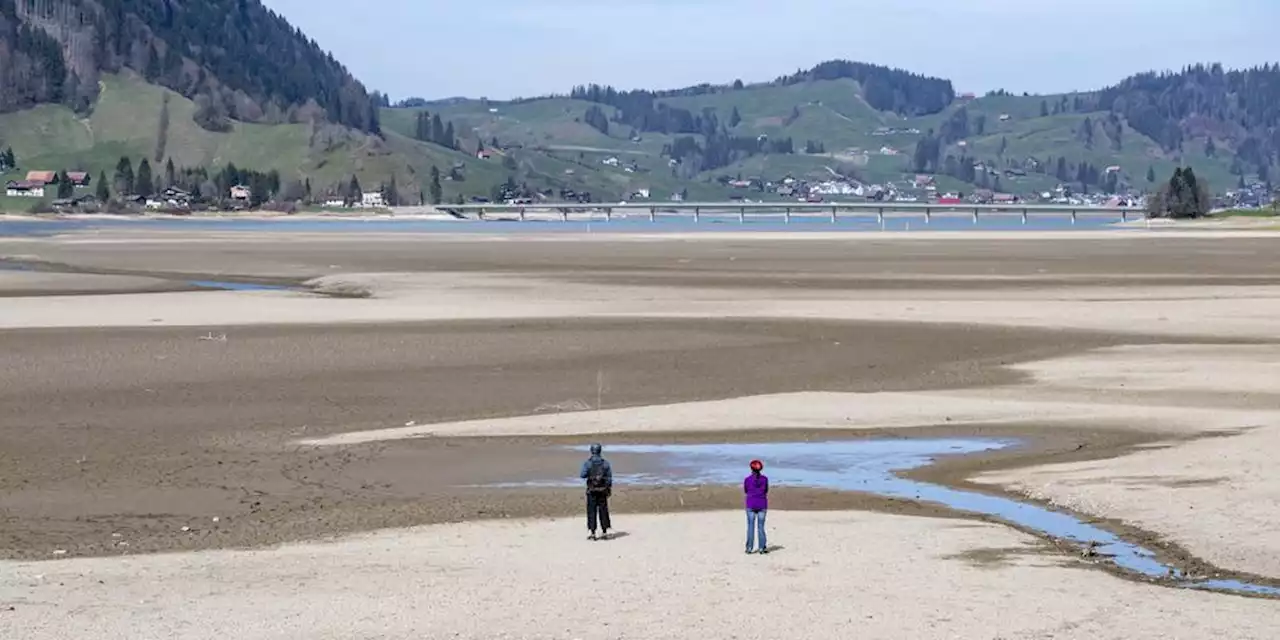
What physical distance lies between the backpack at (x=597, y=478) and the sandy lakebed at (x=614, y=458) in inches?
27.4

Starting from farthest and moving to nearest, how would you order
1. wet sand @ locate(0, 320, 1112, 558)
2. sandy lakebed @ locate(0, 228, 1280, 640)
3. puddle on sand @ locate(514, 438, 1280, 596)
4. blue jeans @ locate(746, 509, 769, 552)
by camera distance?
wet sand @ locate(0, 320, 1112, 558) < puddle on sand @ locate(514, 438, 1280, 596) < blue jeans @ locate(746, 509, 769, 552) < sandy lakebed @ locate(0, 228, 1280, 640)

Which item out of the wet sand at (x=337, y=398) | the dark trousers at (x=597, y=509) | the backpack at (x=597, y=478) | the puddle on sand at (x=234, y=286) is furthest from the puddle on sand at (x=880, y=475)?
the puddle on sand at (x=234, y=286)

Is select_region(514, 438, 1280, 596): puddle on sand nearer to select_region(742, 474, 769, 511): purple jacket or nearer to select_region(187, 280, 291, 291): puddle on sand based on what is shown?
select_region(742, 474, 769, 511): purple jacket

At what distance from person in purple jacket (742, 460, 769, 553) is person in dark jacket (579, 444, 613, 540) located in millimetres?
1896

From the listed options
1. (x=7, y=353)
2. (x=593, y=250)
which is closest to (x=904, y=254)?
(x=593, y=250)

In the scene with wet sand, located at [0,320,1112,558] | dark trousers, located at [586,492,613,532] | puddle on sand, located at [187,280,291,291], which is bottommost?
puddle on sand, located at [187,280,291,291]

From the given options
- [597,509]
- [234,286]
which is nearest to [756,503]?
[597,509]

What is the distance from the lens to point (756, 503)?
1984 cm

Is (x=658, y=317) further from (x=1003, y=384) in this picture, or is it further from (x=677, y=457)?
(x=677, y=457)

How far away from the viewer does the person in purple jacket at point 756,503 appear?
65.0 ft

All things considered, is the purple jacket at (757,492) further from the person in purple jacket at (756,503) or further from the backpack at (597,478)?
the backpack at (597,478)

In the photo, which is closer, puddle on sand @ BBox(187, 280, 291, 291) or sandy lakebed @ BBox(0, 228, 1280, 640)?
sandy lakebed @ BBox(0, 228, 1280, 640)

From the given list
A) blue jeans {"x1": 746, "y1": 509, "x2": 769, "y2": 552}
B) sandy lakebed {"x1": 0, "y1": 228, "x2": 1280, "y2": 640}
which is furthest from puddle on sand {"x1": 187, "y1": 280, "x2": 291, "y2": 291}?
blue jeans {"x1": 746, "y1": 509, "x2": 769, "y2": 552}

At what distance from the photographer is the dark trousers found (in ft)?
68.9
